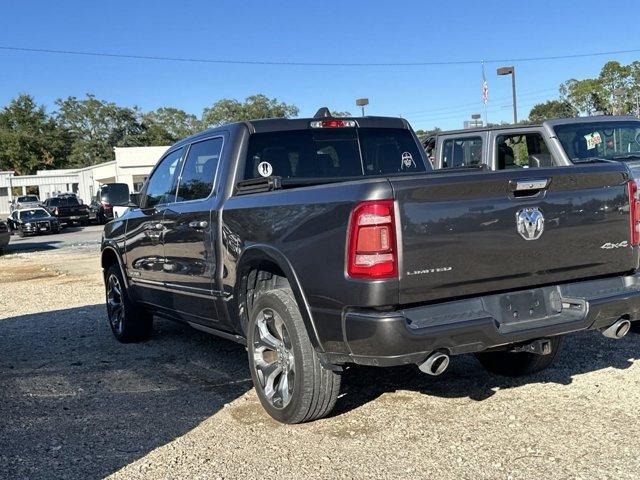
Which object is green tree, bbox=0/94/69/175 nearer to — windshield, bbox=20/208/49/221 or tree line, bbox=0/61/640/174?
tree line, bbox=0/61/640/174

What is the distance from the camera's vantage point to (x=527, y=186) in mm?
3807

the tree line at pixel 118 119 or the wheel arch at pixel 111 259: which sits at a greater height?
the tree line at pixel 118 119

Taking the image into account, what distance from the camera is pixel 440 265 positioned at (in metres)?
3.57

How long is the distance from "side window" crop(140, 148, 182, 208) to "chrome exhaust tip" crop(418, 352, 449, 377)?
3024mm

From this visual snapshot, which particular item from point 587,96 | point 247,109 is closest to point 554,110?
point 587,96

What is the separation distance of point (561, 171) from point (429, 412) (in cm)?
172

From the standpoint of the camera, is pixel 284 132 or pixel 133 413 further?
pixel 284 132

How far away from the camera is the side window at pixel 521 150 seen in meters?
8.52

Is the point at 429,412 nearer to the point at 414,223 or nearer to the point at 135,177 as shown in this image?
the point at 414,223

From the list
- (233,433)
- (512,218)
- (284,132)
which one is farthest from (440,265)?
(284,132)

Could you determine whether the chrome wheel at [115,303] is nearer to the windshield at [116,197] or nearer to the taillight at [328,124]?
the windshield at [116,197]

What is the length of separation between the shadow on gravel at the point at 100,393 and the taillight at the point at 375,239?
1732 millimetres

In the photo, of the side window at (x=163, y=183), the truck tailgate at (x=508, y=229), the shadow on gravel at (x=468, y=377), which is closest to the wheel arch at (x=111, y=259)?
the side window at (x=163, y=183)

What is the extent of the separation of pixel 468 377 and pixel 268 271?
186 centimetres
